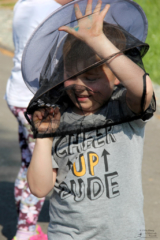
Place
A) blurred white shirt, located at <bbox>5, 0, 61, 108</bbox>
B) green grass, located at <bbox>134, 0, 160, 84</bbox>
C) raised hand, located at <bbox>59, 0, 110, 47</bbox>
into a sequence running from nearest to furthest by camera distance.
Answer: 1. raised hand, located at <bbox>59, 0, 110, 47</bbox>
2. blurred white shirt, located at <bbox>5, 0, 61, 108</bbox>
3. green grass, located at <bbox>134, 0, 160, 84</bbox>

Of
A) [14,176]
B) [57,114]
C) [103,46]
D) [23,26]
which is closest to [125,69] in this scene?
[103,46]

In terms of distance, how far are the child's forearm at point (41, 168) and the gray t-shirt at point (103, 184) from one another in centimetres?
11

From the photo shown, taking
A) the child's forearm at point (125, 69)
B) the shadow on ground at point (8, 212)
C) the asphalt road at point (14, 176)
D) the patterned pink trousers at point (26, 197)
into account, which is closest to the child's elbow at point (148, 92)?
the child's forearm at point (125, 69)

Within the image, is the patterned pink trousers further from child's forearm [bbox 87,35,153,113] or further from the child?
child's forearm [bbox 87,35,153,113]

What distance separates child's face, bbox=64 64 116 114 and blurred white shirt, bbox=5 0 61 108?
1.08 m

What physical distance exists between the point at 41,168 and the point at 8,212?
6.77 ft

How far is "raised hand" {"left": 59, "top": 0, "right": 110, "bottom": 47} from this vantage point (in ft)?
4.79

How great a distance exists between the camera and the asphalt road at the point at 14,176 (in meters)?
3.48

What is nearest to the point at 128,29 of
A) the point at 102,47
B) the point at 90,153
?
the point at 102,47

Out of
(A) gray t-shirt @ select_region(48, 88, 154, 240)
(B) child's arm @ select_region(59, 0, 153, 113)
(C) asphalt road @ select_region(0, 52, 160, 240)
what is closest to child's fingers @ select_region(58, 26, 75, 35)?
(B) child's arm @ select_region(59, 0, 153, 113)

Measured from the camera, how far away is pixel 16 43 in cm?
286

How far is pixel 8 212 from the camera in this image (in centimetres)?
366

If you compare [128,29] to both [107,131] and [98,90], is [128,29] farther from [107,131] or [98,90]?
[107,131]

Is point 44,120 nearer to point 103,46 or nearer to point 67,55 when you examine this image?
point 67,55
